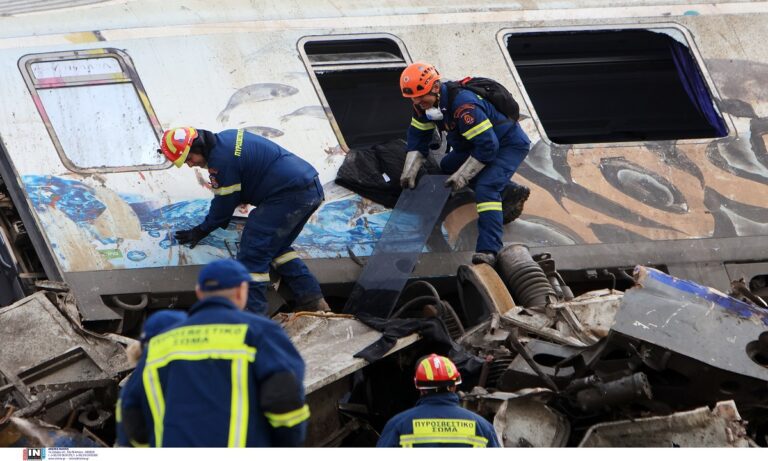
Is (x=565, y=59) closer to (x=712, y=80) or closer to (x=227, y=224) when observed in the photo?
(x=712, y=80)

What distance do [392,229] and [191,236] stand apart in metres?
1.35

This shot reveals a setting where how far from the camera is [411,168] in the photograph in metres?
8.30

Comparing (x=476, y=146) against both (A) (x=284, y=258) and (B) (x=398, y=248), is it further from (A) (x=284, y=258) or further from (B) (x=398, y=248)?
(A) (x=284, y=258)

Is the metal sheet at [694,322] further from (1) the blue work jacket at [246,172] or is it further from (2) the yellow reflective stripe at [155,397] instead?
(2) the yellow reflective stripe at [155,397]

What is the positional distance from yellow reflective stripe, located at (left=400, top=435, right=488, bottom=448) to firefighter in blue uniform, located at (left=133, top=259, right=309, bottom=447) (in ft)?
3.14

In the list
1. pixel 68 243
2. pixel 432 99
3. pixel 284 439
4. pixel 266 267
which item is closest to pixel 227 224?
pixel 266 267

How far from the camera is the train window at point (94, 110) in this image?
322 inches

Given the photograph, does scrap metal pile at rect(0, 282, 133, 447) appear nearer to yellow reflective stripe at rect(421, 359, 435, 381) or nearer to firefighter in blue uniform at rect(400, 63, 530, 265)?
yellow reflective stripe at rect(421, 359, 435, 381)

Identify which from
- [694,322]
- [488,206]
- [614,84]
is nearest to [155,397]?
[694,322]

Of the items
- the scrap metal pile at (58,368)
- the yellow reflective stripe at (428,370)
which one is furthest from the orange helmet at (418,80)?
the yellow reflective stripe at (428,370)

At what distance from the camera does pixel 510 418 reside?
6.44 meters

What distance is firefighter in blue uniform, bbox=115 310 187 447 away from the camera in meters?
4.25

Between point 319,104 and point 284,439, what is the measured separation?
188 inches

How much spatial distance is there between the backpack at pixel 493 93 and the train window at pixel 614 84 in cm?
69
